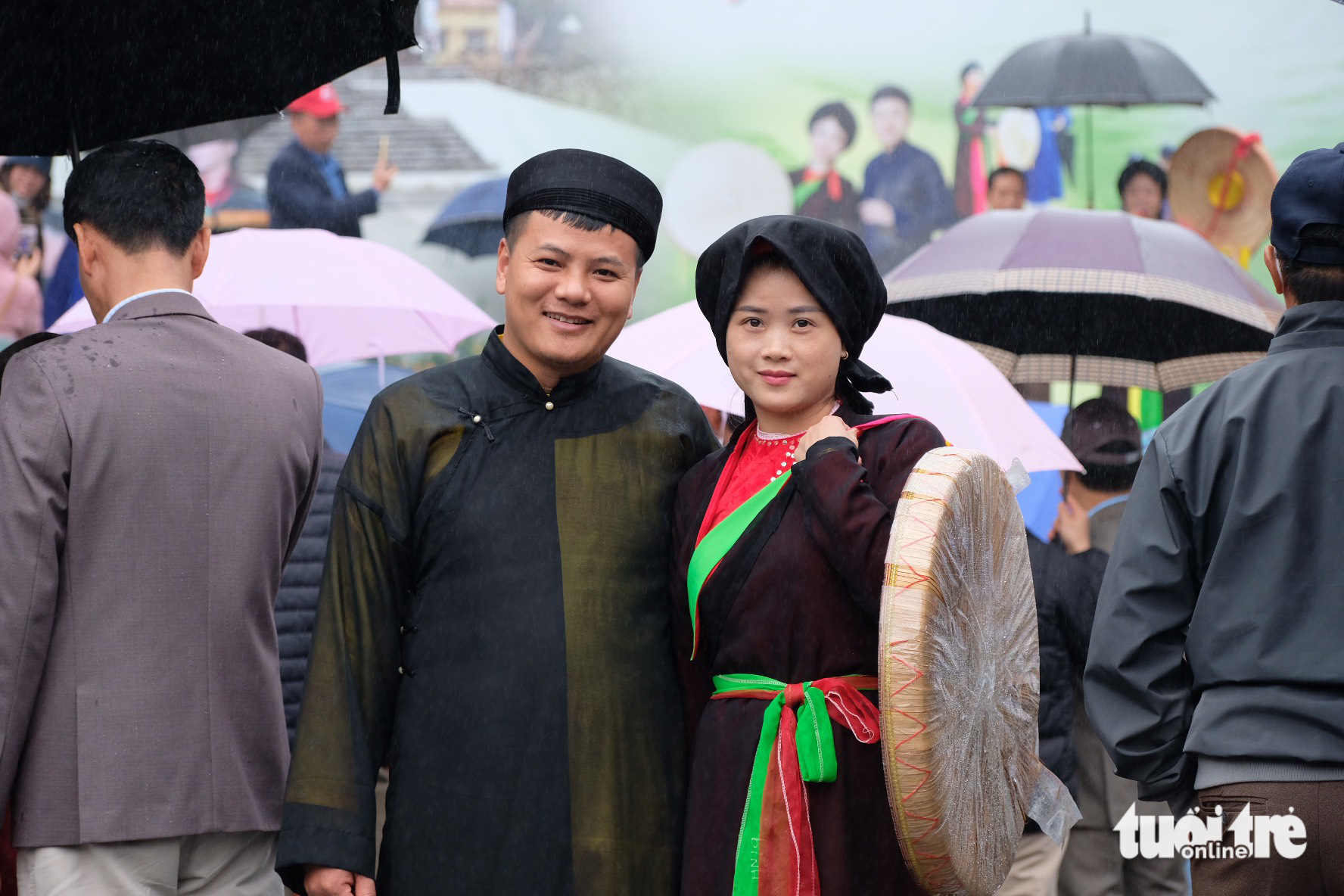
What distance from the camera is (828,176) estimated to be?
41.6 feet

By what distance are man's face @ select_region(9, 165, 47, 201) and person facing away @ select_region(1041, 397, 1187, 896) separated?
630 centimetres

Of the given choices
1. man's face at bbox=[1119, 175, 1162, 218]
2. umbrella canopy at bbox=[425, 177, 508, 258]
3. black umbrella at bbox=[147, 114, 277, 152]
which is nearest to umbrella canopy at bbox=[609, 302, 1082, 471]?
black umbrella at bbox=[147, 114, 277, 152]

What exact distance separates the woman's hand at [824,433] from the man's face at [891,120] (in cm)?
1042

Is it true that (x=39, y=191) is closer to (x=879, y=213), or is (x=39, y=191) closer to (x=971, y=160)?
(x=879, y=213)

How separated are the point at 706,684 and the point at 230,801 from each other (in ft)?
3.05

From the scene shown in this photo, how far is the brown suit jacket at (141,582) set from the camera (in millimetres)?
2666

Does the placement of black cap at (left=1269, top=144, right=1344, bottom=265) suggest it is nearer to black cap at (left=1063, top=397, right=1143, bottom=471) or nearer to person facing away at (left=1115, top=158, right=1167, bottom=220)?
black cap at (left=1063, top=397, right=1143, bottom=471)

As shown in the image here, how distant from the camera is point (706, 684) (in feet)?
9.45

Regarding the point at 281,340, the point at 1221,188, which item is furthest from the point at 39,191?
the point at 1221,188

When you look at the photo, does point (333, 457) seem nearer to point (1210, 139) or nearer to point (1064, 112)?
point (1210, 139)

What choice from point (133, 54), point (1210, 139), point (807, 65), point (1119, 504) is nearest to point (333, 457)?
point (133, 54)

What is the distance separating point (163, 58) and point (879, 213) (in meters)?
9.36

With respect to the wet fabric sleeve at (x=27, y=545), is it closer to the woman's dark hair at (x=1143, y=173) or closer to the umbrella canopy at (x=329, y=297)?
the umbrella canopy at (x=329, y=297)

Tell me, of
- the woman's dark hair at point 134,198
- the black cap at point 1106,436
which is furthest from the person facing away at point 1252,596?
the black cap at point 1106,436
